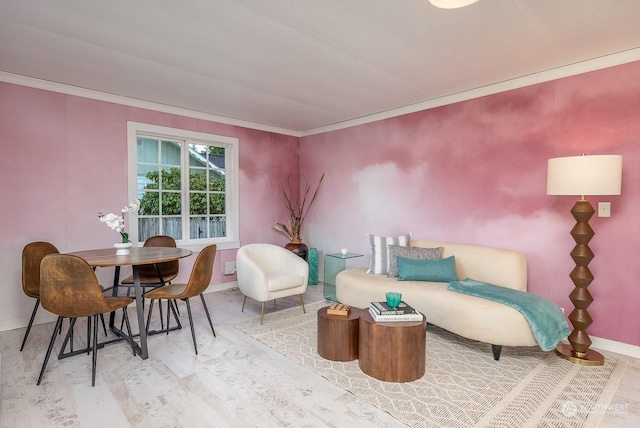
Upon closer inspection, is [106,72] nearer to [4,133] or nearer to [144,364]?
[4,133]

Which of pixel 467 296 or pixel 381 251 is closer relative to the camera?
pixel 467 296

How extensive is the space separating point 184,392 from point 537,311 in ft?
8.43

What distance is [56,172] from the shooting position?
3531 mm

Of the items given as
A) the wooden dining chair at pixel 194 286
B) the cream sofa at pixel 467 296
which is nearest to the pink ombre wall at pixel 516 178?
the cream sofa at pixel 467 296

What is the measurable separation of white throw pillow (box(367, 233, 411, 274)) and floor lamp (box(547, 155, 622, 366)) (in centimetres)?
157

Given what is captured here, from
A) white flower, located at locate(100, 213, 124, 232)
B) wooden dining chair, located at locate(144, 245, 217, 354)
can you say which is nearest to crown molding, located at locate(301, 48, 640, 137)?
wooden dining chair, located at locate(144, 245, 217, 354)

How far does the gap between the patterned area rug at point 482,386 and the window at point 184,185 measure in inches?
92.9

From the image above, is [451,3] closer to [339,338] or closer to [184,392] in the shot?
[339,338]

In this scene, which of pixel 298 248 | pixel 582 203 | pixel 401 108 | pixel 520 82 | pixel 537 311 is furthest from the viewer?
pixel 298 248

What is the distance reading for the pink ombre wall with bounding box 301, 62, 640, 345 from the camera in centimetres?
279

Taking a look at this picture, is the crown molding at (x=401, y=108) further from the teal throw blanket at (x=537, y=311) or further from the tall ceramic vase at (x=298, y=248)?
the teal throw blanket at (x=537, y=311)

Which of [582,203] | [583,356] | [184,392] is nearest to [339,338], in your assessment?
[184,392]

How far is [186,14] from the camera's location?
2.22 m

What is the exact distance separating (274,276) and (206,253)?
1017 millimetres
